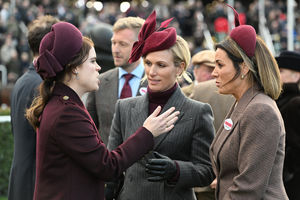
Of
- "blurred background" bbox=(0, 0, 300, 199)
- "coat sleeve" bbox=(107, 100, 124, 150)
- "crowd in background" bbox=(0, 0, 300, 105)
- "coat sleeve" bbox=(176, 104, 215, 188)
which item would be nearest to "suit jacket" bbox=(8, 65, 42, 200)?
"coat sleeve" bbox=(107, 100, 124, 150)

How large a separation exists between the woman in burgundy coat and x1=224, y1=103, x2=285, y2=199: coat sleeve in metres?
0.59

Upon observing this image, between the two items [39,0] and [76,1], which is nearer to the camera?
[39,0]

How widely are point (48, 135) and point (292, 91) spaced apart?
2.80 meters

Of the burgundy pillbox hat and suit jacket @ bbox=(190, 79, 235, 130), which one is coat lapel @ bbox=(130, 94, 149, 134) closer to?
the burgundy pillbox hat

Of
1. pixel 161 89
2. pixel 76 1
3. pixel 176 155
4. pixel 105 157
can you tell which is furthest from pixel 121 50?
pixel 76 1

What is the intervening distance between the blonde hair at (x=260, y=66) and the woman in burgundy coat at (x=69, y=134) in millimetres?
720

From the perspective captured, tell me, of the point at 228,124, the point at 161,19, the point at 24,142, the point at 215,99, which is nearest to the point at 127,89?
the point at 215,99

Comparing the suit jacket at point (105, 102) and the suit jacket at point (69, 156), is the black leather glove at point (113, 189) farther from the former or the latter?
the suit jacket at point (105, 102)

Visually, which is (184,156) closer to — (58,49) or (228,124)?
(228,124)

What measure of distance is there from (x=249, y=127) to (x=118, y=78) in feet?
6.67

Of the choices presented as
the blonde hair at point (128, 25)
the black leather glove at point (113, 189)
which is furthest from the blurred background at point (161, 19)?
the black leather glove at point (113, 189)

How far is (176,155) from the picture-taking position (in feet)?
11.3

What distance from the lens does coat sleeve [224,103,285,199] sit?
9.40ft

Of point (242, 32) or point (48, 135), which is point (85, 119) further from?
point (242, 32)
